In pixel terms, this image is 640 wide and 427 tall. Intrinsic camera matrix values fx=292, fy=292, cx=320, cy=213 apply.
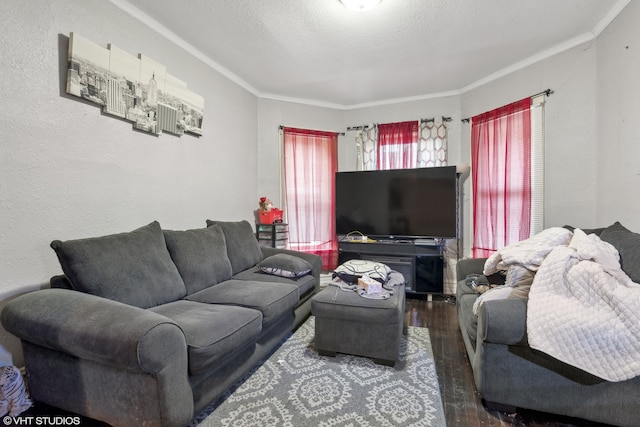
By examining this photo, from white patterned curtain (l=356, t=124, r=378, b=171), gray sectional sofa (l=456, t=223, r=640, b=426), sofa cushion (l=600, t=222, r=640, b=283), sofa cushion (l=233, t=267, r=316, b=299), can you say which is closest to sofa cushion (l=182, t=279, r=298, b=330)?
sofa cushion (l=233, t=267, r=316, b=299)

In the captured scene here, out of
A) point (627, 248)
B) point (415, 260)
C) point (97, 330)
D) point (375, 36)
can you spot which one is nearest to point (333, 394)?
point (97, 330)

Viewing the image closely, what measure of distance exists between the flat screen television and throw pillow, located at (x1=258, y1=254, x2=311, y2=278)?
133cm

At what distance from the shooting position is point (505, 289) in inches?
68.7

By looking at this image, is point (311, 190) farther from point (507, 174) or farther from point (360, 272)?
point (507, 174)

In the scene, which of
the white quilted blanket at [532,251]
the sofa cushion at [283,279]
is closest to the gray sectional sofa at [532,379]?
the white quilted blanket at [532,251]

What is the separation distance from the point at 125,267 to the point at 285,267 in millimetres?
1250

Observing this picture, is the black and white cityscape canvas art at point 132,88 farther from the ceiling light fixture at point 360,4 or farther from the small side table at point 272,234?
the ceiling light fixture at point 360,4

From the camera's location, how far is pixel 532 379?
4.76ft

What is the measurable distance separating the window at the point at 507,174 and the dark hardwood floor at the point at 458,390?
117 cm

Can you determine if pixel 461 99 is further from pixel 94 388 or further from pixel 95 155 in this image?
pixel 94 388

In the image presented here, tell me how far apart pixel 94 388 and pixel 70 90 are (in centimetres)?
172

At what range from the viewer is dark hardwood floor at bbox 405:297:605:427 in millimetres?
1491

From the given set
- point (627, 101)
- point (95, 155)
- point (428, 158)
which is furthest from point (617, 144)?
point (95, 155)

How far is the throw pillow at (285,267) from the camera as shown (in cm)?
262
